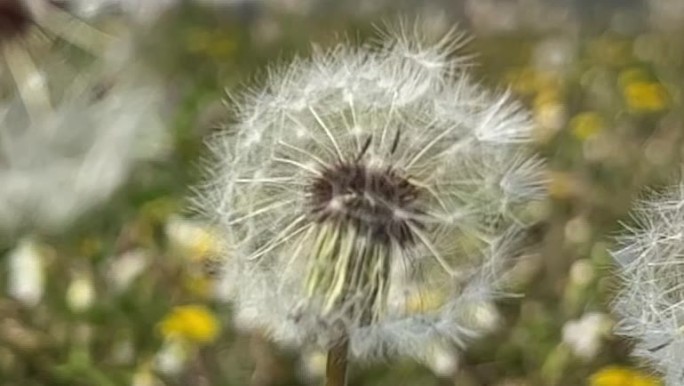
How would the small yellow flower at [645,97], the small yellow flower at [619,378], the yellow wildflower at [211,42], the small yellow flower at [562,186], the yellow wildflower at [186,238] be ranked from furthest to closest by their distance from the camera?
the yellow wildflower at [211,42] < the small yellow flower at [645,97] < the small yellow flower at [562,186] < the yellow wildflower at [186,238] < the small yellow flower at [619,378]

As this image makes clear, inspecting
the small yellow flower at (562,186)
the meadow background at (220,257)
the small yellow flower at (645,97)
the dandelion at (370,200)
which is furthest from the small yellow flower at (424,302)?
the small yellow flower at (645,97)

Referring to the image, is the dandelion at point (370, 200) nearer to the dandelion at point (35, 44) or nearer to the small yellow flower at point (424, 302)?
the small yellow flower at point (424, 302)

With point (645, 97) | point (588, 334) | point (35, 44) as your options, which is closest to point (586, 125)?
point (645, 97)

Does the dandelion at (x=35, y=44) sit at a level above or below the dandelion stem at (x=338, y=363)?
above

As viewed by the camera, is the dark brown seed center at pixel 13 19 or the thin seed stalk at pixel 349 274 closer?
the thin seed stalk at pixel 349 274

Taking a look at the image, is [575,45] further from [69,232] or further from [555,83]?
[69,232]

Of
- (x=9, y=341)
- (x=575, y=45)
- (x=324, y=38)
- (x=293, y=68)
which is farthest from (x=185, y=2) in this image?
(x=293, y=68)

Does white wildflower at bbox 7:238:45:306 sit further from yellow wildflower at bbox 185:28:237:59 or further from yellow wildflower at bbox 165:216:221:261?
yellow wildflower at bbox 185:28:237:59

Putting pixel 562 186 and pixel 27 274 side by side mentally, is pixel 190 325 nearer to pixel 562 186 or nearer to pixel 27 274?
pixel 27 274
